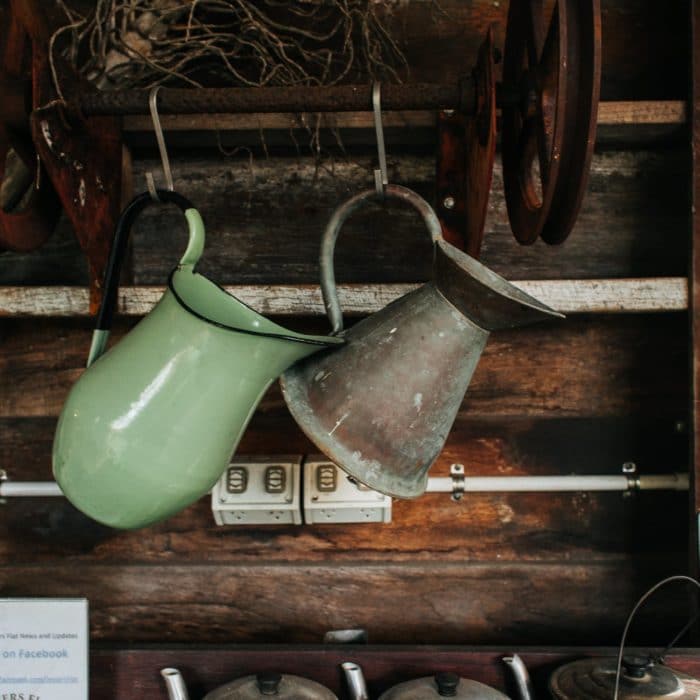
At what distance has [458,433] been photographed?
141 cm

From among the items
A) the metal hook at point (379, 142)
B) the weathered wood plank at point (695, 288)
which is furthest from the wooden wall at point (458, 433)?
the metal hook at point (379, 142)

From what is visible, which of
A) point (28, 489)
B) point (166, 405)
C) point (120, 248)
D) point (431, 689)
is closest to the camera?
point (166, 405)

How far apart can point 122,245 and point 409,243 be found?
56 cm

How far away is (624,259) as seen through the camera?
4.58 feet

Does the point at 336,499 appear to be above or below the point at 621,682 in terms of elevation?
above

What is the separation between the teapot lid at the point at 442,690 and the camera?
1100mm

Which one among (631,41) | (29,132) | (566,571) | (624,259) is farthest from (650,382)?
(29,132)

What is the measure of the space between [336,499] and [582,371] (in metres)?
0.50

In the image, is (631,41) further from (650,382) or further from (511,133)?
(650,382)

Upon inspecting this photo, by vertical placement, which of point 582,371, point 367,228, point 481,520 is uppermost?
point 367,228

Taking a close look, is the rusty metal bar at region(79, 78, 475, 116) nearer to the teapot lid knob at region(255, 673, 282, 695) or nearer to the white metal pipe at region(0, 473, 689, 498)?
the white metal pipe at region(0, 473, 689, 498)

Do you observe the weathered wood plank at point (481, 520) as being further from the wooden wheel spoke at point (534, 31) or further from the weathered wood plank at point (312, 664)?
the wooden wheel spoke at point (534, 31)

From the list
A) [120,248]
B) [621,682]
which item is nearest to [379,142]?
[120,248]

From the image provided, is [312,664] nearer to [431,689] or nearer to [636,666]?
[431,689]
